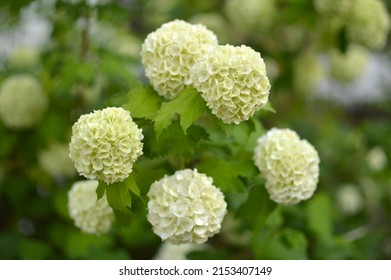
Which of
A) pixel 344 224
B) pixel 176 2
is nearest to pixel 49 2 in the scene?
pixel 176 2

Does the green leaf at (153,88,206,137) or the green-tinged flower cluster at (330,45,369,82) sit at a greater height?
the green leaf at (153,88,206,137)

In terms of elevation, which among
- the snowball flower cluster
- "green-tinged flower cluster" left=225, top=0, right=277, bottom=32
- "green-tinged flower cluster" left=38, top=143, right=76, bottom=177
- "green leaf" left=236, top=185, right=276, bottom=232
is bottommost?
"green-tinged flower cluster" left=38, top=143, right=76, bottom=177

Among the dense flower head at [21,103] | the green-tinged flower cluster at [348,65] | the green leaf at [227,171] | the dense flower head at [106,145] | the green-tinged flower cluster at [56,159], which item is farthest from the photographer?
the green-tinged flower cluster at [348,65]

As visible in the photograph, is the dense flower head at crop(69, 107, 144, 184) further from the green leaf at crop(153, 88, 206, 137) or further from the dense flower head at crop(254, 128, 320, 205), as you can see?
the dense flower head at crop(254, 128, 320, 205)

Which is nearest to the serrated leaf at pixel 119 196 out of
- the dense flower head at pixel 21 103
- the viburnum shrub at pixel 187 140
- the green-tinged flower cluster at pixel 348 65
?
the viburnum shrub at pixel 187 140

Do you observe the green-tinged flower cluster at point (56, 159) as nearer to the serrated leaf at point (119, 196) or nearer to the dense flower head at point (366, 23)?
the serrated leaf at point (119, 196)

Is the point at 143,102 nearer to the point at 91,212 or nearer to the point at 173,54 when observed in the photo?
the point at 173,54

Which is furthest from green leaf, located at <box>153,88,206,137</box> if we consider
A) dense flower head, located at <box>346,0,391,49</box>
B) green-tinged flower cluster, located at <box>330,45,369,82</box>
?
green-tinged flower cluster, located at <box>330,45,369,82</box>
